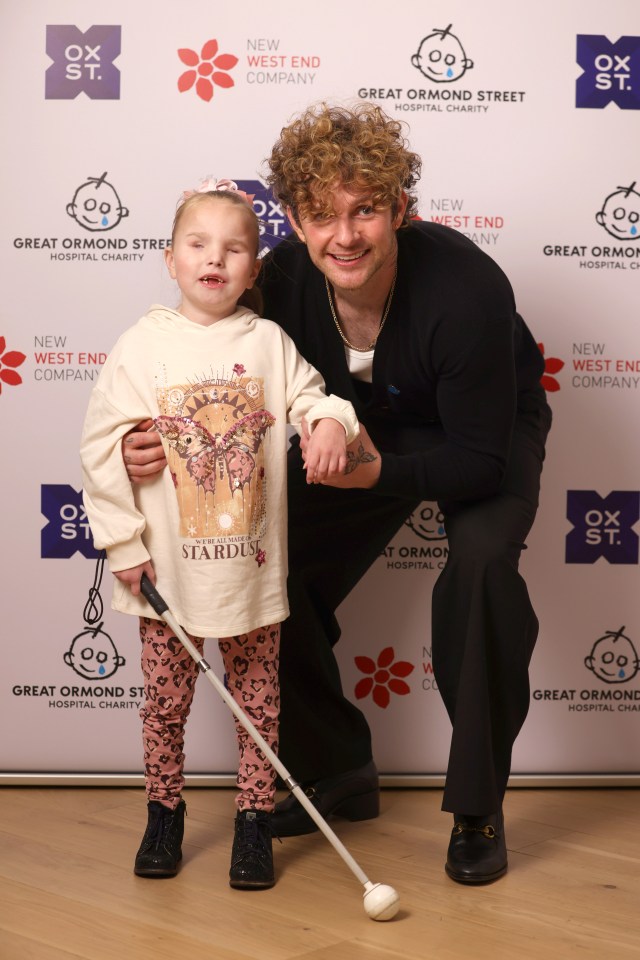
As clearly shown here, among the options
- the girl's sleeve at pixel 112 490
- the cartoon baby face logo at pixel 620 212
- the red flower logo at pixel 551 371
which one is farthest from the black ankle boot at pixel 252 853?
the cartoon baby face logo at pixel 620 212

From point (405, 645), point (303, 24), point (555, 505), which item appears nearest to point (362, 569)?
point (405, 645)

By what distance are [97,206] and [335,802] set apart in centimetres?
143

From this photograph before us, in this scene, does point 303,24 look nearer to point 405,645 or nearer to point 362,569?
point 362,569

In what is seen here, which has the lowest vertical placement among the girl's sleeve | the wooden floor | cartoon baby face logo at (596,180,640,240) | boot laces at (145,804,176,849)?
the wooden floor

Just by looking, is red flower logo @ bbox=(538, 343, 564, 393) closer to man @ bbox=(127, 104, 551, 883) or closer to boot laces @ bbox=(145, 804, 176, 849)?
man @ bbox=(127, 104, 551, 883)

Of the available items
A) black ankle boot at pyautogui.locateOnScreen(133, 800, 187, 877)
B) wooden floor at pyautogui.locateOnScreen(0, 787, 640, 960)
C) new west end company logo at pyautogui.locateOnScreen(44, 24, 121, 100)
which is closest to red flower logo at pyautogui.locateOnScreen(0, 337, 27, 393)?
new west end company logo at pyautogui.locateOnScreen(44, 24, 121, 100)

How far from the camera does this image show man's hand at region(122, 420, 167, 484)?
6.38ft

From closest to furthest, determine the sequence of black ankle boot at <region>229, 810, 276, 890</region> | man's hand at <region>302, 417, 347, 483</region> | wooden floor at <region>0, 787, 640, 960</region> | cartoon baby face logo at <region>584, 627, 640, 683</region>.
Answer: wooden floor at <region>0, 787, 640, 960</region> < man's hand at <region>302, 417, 347, 483</region> < black ankle boot at <region>229, 810, 276, 890</region> < cartoon baby face logo at <region>584, 627, 640, 683</region>

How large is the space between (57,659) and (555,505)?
1.23 meters

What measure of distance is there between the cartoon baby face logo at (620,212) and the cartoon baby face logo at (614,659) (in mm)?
945

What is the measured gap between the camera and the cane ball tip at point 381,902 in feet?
5.81

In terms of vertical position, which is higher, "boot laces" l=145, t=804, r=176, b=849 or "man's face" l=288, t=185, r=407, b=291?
"man's face" l=288, t=185, r=407, b=291

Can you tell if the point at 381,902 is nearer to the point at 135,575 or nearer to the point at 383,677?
the point at 135,575

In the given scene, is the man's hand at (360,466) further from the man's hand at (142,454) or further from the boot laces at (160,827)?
the boot laces at (160,827)
